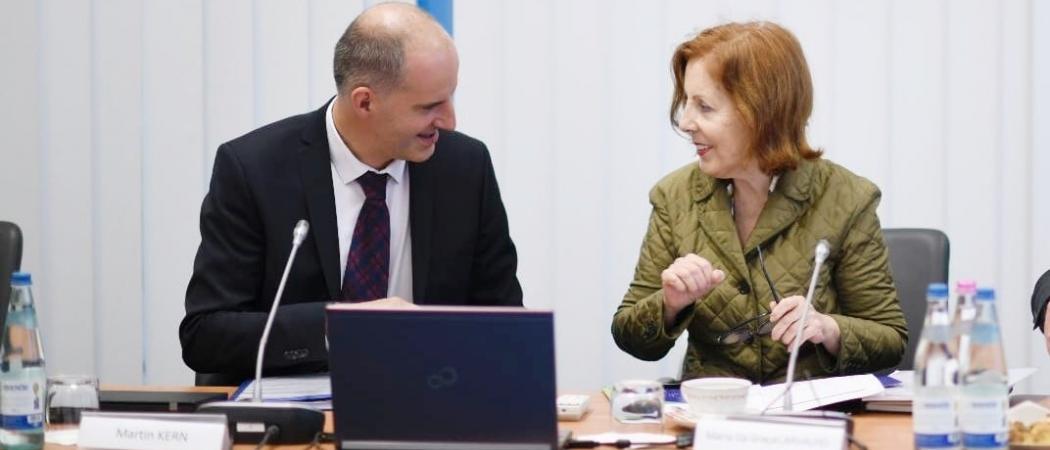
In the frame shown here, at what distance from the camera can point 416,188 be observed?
275cm

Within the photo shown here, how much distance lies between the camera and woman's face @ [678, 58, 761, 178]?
2.60m

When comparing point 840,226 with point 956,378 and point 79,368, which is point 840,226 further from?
point 79,368

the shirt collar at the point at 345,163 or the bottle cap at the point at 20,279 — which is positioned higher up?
the shirt collar at the point at 345,163

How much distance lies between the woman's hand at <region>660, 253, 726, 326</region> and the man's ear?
691 millimetres

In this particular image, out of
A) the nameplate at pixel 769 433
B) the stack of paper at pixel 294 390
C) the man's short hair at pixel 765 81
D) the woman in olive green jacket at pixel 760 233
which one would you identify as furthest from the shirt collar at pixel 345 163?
the nameplate at pixel 769 433

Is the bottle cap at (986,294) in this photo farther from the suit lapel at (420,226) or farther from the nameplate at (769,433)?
the suit lapel at (420,226)

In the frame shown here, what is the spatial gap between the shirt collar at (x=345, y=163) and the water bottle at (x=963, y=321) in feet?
4.24

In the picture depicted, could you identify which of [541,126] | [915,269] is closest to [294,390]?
[915,269]

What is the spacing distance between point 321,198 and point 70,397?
72cm

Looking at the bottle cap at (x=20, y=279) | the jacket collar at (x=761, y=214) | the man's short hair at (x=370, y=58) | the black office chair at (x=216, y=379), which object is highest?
the man's short hair at (x=370, y=58)

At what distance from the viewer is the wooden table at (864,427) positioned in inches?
76.9

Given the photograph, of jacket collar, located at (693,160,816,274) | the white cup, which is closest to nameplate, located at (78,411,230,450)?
the white cup

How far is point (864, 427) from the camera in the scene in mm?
2062

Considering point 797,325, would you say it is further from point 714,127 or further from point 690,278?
point 714,127
